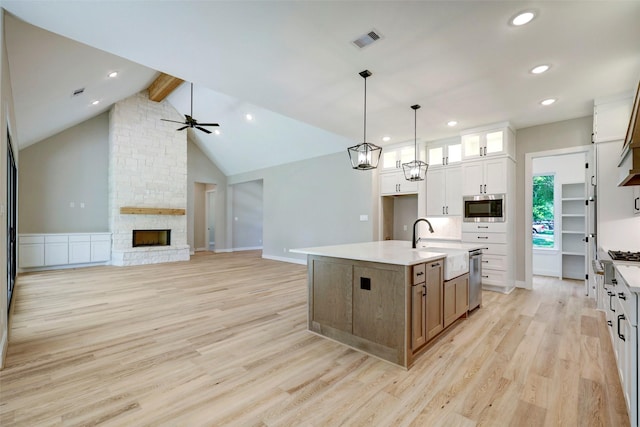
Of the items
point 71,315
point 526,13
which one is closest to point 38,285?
point 71,315

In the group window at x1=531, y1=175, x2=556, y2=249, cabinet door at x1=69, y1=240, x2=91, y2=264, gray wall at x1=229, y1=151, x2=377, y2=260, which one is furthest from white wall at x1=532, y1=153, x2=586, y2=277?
cabinet door at x1=69, y1=240, x2=91, y2=264

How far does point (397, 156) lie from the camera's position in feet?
20.3

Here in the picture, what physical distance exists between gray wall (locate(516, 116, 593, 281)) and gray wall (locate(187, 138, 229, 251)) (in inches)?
350

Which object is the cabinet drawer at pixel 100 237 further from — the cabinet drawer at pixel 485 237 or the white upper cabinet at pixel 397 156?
the cabinet drawer at pixel 485 237

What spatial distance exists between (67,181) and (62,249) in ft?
5.90

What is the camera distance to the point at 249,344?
9.07 ft

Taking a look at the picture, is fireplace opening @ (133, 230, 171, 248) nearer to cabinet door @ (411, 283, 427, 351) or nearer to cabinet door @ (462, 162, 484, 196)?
cabinet door @ (462, 162, 484, 196)

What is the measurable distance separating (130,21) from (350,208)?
509cm

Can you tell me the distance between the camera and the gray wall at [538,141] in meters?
4.52

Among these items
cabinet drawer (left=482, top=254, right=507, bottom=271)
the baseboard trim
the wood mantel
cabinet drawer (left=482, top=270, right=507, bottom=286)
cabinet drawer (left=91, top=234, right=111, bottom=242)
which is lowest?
the baseboard trim

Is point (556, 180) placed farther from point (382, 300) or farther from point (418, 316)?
point (382, 300)

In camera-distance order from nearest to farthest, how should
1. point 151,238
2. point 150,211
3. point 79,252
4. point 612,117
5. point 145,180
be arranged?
1. point 612,117
2. point 79,252
3. point 150,211
4. point 145,180
5. point 151,238

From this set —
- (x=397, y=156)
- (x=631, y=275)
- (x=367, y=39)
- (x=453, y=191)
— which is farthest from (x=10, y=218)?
(x=453, y=191)

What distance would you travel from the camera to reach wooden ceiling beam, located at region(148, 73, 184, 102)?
6.68 metres
